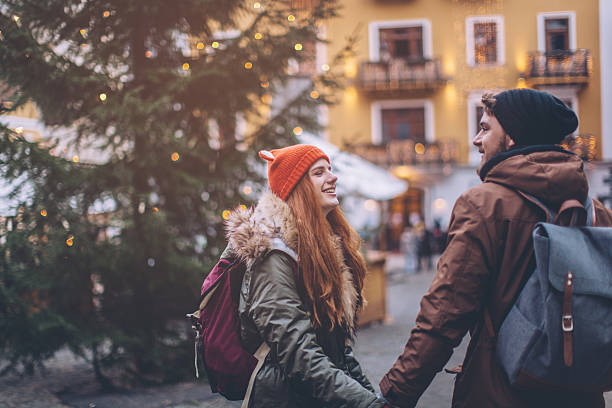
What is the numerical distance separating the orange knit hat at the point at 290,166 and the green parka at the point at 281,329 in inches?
5.6

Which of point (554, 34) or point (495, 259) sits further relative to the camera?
point (554, 34)

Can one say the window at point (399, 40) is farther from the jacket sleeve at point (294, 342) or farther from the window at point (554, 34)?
the jacket sleeve at point (294, 342)

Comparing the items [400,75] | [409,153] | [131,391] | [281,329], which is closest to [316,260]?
[281,329]

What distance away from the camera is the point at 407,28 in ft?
69.4

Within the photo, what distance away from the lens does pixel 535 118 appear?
69.5 inches

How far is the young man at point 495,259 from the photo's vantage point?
5.43 feet

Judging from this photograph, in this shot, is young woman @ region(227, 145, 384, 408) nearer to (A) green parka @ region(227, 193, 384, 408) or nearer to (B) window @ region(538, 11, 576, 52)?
(A) green parka @ region(227, 193, 384, 408)

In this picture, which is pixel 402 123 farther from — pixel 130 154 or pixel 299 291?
pixel 299 291

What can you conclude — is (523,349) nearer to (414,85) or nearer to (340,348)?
(340,348)

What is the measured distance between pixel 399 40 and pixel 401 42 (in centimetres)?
12

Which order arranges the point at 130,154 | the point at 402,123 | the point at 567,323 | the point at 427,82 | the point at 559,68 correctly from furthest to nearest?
the point at 402,123
the point at 427,82
the point at 559,68
the point at 130,154
the point at 567,323

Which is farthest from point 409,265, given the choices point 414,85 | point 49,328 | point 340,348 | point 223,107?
point 340,348

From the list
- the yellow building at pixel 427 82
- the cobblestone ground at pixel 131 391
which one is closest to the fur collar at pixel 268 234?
the cobblestone ground at pixel 131 391

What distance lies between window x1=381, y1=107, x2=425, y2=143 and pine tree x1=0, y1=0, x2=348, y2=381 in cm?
1657
